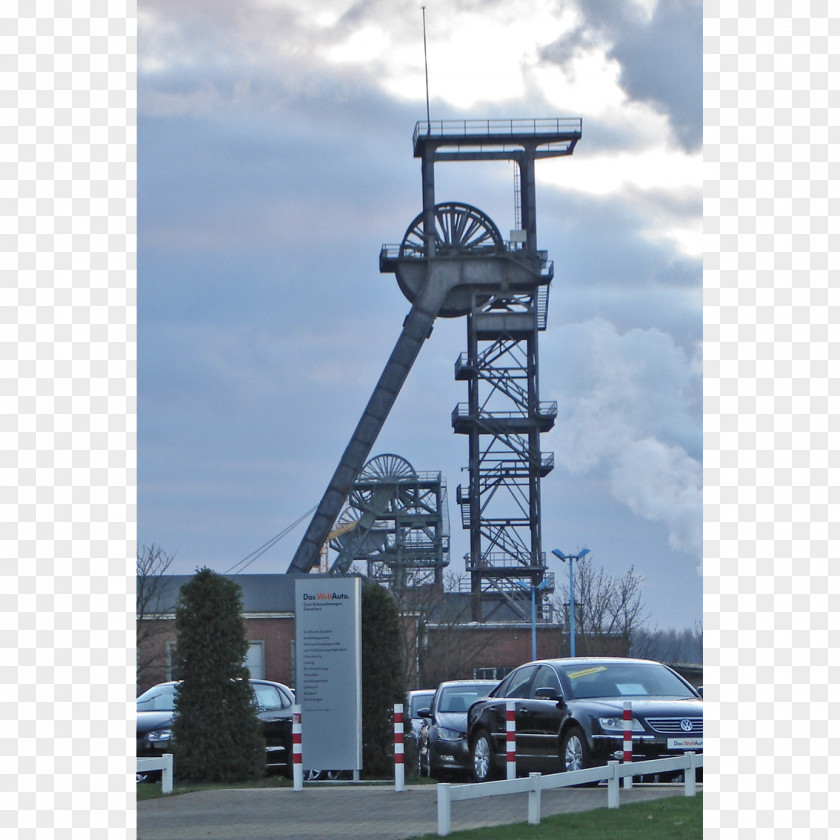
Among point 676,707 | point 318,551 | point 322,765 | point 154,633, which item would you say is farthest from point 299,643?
point 318,551

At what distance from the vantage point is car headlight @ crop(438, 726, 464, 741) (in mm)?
20531

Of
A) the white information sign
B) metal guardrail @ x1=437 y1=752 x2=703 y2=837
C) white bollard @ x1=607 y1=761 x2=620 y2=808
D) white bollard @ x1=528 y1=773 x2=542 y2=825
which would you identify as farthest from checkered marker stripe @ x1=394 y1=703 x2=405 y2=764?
white bollard @ x1=528 y1=773 x2=542 y2=825

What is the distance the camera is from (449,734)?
67.9 ft

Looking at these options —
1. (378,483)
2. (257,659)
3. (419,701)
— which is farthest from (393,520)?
(419,701)

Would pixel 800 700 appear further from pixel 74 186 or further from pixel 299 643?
pixel 299 643

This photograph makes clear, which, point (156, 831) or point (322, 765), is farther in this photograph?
point (322, 765)

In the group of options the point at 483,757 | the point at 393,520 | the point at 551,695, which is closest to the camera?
the point at 551,695

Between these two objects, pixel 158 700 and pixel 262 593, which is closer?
pixel 158 700

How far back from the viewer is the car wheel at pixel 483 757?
17594 mm

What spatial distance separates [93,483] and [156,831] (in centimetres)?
788

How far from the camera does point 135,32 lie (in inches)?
248

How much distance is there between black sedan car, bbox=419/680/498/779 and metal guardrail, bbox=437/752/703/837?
529 cm

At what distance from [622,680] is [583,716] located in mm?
1139

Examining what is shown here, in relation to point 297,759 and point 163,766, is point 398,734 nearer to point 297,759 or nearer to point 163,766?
point 297,759
